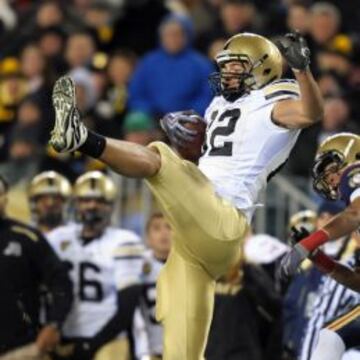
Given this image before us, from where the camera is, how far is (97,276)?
12.7 meters

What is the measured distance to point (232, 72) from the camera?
1053 cm

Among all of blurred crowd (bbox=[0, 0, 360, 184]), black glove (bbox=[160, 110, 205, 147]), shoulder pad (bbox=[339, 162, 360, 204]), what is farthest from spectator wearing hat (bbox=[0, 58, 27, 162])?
shoulder pad (bbox=[339, 162, 360, 204])

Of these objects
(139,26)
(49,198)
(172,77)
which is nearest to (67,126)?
(49,198)

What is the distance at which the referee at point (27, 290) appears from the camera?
12094 millimetres

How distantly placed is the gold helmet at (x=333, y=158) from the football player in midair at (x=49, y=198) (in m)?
3.11

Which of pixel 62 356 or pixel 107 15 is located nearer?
pixel 62 356

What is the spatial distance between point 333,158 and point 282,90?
45 centimetres

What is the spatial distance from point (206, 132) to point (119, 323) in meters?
2.23

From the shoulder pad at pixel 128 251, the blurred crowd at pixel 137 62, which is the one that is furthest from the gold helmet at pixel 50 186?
the blurred crowd at pixel 137 62

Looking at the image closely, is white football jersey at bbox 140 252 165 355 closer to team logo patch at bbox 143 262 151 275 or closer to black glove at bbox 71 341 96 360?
team logo patch at bbox 143 262 151 275

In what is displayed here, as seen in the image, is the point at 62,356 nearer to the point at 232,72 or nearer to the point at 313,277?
the point at 313,277

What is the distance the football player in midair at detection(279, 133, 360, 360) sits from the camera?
32.4 ft

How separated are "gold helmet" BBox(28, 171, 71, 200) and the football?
8.30 ft

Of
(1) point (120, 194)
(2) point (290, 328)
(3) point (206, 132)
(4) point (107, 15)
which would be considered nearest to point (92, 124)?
(1) point (120, 194)
